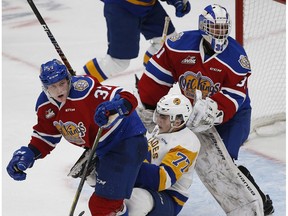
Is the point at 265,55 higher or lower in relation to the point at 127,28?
lower

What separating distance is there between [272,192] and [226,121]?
0.43m

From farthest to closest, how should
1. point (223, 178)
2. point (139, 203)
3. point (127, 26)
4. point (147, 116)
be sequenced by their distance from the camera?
point (127, 26), point (147, 116), point (223, 178), point (139, 203)

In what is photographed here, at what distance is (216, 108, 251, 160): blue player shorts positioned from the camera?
3.52 meters

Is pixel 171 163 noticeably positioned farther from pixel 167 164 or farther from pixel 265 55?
pixel 265 55

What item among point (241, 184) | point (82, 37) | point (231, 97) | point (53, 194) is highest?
point (231, 97)

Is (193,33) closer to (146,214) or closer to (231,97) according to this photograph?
(231,97)

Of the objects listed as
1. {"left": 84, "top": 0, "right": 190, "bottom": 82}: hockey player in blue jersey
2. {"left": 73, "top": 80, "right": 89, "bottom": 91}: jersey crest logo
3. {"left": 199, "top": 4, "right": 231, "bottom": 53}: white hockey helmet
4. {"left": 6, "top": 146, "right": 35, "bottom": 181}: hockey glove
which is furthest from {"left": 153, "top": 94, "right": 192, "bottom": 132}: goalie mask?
{"left": 84, "top": 0, "right": 190, "bottom": 82}: hockey player in blue jersey

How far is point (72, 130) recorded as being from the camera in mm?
3088

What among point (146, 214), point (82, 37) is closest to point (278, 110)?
point (146, 214)

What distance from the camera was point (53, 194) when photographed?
12.4ft

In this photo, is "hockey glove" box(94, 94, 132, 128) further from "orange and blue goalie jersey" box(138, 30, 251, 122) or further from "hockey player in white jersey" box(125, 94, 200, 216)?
"orange and blue goalie jersey" box(138, 30, 251, 122)

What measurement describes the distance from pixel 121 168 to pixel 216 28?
2.46 feet

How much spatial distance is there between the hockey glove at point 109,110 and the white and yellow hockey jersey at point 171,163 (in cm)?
36

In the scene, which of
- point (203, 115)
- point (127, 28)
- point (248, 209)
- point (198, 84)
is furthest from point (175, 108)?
point (127, 28)
